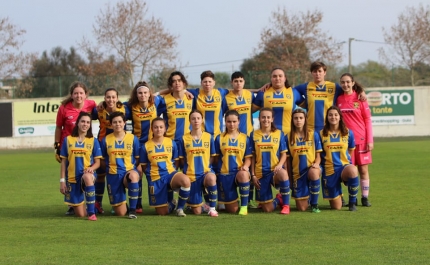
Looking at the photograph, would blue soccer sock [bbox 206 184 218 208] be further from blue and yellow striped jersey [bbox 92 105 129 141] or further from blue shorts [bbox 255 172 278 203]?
blue and yellow striped jersey [bbox 92 105 129 141]

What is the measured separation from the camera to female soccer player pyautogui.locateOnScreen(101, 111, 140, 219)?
7766mm

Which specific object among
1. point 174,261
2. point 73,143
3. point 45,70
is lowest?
point 174,261

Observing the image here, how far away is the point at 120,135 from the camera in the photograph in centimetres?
784

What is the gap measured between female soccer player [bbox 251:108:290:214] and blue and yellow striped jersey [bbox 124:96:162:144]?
1.29m

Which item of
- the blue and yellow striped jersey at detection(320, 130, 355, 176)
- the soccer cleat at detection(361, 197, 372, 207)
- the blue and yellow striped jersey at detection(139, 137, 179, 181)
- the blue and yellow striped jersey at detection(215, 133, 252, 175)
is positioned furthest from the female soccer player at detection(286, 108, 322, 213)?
the blue and yellow striped jersey at detection(139, 137, 179, 181)

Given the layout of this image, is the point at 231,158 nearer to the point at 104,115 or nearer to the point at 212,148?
the point at 212,148

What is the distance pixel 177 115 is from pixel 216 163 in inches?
31.7

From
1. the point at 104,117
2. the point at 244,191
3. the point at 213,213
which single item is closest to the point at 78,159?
the point at 104,117

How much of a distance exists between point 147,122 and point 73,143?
96 cm

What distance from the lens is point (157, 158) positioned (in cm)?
776

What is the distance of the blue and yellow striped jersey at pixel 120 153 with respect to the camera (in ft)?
25.6

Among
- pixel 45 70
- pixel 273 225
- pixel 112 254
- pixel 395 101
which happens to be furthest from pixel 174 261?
pixel 45 70

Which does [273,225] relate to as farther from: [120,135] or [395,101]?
[395,101]

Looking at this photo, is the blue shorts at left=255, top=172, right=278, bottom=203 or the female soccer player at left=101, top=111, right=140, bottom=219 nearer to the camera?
the female soccer player at left=101, top=111, right=140, bottom=219
